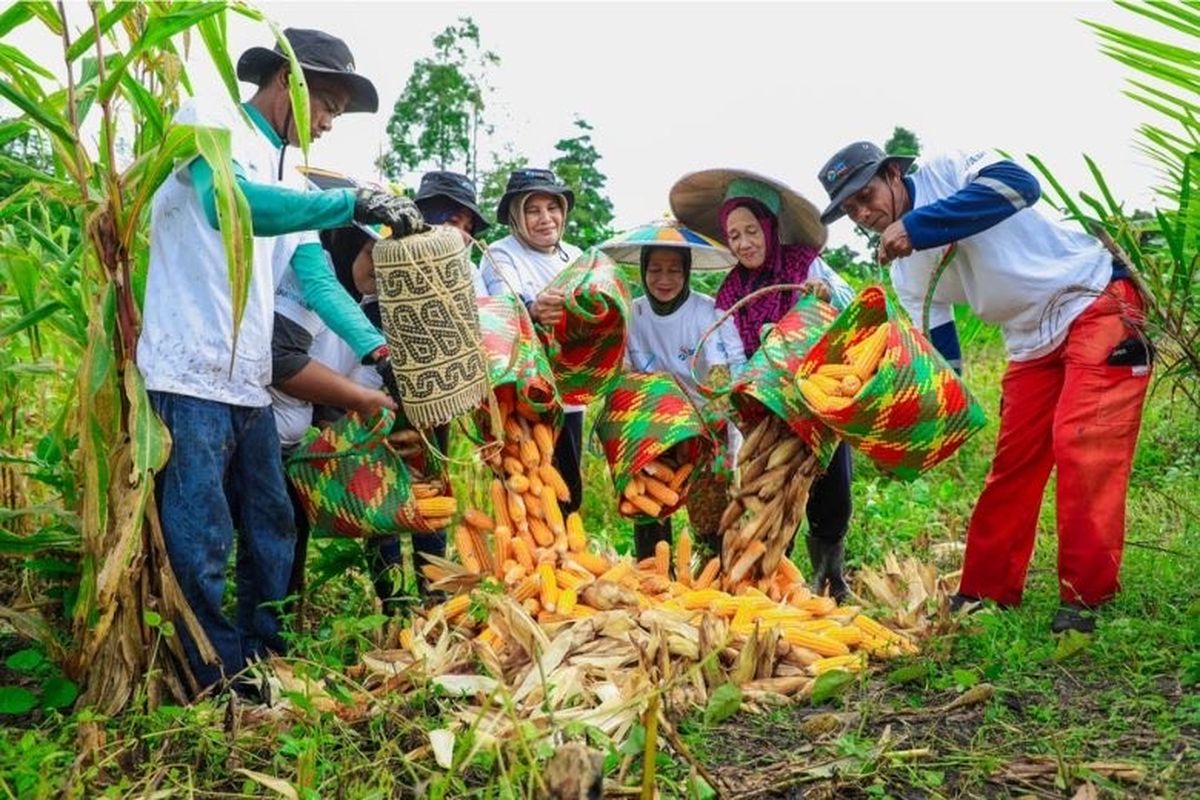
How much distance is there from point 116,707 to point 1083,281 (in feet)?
9.36

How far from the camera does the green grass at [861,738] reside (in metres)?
2.34

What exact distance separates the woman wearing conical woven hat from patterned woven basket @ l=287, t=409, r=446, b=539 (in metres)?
1.36

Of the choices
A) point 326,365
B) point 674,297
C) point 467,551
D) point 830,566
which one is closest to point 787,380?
point 674,297

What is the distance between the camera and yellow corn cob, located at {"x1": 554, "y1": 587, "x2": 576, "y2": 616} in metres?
3.38

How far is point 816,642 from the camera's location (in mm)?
3260

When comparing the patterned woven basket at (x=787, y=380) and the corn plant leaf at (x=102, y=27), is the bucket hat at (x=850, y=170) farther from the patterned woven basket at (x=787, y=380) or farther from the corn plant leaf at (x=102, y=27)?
the corn plant leaf at (x=102, y=27)

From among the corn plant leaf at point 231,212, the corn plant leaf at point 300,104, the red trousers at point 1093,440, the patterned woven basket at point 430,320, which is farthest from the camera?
the red trousers at point 1093,440

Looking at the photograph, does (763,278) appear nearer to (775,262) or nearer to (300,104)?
(775,262)

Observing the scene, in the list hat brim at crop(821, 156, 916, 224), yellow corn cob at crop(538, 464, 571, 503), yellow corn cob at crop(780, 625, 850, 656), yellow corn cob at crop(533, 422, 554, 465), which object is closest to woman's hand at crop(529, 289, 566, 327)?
yellow corn cob at crop(533, 422, 554, 465)

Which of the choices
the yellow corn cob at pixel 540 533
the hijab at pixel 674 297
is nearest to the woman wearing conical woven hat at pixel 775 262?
the hijab at pixel 674 297

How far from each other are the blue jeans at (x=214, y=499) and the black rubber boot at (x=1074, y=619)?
216cm

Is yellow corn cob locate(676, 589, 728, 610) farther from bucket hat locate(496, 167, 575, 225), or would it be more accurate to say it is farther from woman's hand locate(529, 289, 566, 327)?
bucket hat locate(496, 167, 575, 225)

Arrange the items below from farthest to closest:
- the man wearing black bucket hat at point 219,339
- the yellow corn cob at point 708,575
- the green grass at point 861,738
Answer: the yellow corn cob at point 708,575
the man wearing black bucket hat at point 219,339
the green grass at point 861,738

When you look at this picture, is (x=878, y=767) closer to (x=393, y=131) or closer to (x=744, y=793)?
(x=744, y=793)
